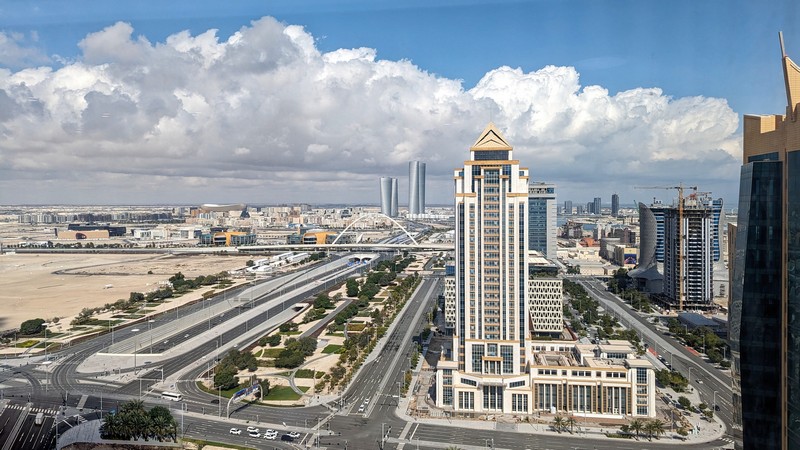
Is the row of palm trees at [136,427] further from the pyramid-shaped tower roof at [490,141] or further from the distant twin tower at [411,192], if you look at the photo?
the distant twin tower at [411,192]

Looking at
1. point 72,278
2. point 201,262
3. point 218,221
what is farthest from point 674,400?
point 218,221

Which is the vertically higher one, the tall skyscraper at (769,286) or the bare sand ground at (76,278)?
the tall skyscraper at (769,286)

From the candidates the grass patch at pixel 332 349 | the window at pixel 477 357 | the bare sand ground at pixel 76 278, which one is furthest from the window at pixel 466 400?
the bare sand ground at pixel 76 278

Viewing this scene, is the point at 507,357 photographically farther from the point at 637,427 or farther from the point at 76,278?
the point at 76,278

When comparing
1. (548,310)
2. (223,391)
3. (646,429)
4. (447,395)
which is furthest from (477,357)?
(548,310)

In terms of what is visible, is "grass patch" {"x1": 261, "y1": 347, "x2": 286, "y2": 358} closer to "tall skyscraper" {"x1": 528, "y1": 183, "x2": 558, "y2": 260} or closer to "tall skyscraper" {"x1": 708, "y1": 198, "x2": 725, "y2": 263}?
"tall skyscraper" {"x1": 708, "y1": 198, "x2": 725, "y2": 263}

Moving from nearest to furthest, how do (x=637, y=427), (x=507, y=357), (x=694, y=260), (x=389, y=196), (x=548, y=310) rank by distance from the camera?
(x=637, y=427) → (x=507, y=357) → (x=548, y=310) → (x=694, y=260) → (x=389, y=196)
